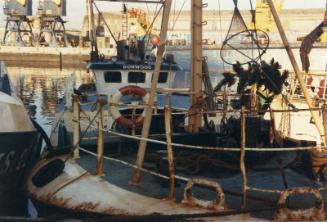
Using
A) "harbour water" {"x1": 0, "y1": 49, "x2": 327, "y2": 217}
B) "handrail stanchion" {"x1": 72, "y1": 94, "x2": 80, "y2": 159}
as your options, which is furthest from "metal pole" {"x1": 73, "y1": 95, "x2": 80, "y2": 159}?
"harbour water" {"x1": 0, "y1": 49, "x2": 327, "y2": 217}

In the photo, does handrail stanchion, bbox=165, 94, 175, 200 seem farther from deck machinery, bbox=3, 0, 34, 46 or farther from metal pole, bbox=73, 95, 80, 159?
deck machinery, bbox=3, 0, 34, 46

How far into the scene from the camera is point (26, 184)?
371 inches

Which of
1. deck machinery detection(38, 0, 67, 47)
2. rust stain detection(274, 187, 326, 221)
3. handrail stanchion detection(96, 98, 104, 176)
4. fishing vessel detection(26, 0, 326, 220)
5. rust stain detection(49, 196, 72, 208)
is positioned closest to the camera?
rust stain detection(274, 187, 326, 221)

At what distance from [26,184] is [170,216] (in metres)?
3.94

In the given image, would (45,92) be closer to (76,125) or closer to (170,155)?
(76,125)

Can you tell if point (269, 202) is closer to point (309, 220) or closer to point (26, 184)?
point (309, 220)

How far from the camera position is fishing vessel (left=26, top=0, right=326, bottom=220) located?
7004mm

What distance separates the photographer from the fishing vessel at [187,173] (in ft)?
23.0

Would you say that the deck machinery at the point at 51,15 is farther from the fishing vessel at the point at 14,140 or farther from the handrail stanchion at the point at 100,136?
the handrail stanchion at the point at 100,136

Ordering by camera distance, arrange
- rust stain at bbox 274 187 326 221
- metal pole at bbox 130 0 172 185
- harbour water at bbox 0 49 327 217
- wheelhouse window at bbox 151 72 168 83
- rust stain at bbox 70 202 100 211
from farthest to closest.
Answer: wheelhouse window at bbox 151 72 168 83, harbour water at bbox 0 49 327 217, metal pole at bbox 130 0 172 185, rust stain at bbox 70 202 100 211, rust stain at bbox 274 187 326 221

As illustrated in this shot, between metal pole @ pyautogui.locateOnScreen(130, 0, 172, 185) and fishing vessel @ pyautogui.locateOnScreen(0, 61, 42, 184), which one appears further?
fishing vessel @ pyautogui.locateOnScreen(0, 61, 42, 184)

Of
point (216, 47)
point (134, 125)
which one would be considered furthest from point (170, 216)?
point (216, 47)

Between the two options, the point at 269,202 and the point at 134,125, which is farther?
the point at 134,125

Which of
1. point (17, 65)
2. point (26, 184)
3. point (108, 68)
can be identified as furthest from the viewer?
point (17, 65)
